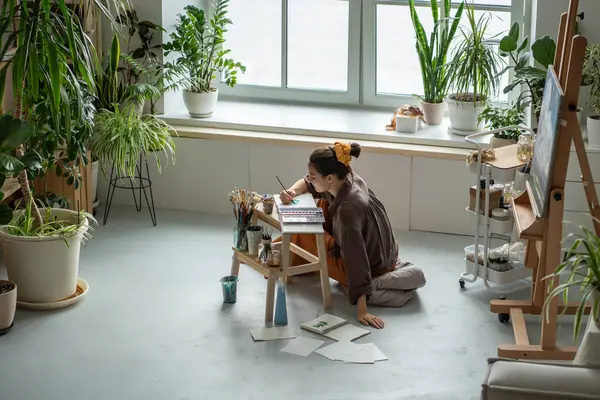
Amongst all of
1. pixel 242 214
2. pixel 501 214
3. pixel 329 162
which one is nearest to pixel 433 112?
pixel 501 214

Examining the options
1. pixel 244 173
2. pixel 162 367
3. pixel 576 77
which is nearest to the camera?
pixel 576 77

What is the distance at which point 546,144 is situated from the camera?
14.7 ft

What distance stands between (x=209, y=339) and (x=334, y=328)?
0.63m

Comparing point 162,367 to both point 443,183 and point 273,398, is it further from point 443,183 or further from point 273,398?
point 443,183

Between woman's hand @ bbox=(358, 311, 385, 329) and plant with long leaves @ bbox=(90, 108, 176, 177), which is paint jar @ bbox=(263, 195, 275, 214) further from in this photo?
plant with long leaves @ bbox=(90, 108, 176, 177)

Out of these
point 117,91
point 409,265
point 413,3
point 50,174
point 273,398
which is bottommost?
point 273,398

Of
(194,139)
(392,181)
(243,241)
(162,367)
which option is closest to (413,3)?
(392,181)

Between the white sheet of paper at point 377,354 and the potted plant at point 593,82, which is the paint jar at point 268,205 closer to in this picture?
the white sheet of paper at point 377,354

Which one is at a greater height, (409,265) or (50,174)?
(50,174)

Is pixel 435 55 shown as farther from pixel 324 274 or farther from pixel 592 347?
pixel 592 347

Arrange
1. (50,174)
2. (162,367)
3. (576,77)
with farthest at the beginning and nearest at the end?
(50,174), (162,367), (576,77)

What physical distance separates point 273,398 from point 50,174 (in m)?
2.62

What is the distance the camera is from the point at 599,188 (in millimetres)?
5766

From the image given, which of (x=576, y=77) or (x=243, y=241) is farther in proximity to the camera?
(x=243, y=241)
